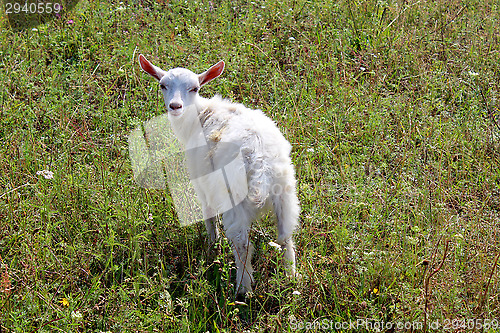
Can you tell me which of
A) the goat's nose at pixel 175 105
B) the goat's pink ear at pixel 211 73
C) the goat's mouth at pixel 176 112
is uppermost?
the goat's pink ear at pixel 211 73

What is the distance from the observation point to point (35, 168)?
533cm

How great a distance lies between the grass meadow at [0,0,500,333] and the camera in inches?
156

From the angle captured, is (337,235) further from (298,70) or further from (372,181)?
(298,70)

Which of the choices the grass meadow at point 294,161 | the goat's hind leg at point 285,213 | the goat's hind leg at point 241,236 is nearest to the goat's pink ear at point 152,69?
the grass meadow at point 294,161

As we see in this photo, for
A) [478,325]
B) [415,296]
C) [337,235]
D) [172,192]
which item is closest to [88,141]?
[172,192]

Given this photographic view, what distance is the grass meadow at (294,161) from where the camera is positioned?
3961 millimetres

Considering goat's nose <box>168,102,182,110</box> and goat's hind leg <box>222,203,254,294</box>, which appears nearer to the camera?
goat's hind leg <box>222,203,254,294</box>

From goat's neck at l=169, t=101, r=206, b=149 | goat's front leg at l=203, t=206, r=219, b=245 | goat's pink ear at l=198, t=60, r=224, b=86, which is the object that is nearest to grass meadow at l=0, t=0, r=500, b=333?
goat's front leg at l=203, t=206, r=219, b=245

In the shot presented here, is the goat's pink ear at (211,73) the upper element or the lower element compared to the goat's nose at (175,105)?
upper

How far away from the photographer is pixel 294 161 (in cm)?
542

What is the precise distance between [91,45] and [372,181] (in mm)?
4276

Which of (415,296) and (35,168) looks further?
(35,168)

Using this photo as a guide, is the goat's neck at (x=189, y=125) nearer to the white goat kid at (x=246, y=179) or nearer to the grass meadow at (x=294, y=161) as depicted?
the white goat kid at (x=246, y=179)

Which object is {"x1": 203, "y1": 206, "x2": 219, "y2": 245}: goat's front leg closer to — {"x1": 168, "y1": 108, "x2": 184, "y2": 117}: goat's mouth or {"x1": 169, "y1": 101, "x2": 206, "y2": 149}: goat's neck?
{"x1": 169, "y1": 101, "x2": 206, "y2": 149}: goat's neck
